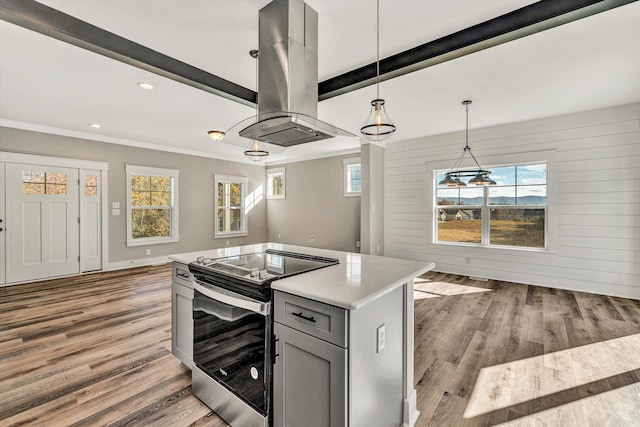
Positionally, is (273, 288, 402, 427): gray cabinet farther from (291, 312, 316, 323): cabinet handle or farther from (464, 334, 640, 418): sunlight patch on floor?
(464, 334, 640, 418): sunlight patch on floor

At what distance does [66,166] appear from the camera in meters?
5.16

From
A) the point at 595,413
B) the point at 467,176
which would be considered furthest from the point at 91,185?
the point at 595,413

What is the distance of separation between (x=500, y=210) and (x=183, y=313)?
5.26 metres

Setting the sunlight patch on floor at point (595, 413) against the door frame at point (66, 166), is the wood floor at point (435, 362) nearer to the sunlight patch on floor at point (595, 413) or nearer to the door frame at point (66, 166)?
the sunlight patch on floor at point (595, 413)

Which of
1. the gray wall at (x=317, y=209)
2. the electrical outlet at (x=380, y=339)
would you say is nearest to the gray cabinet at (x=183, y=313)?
the electrical outlet at (x=380, y=339)

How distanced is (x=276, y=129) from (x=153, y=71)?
5.80ft

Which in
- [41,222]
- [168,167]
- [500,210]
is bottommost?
[41,222]

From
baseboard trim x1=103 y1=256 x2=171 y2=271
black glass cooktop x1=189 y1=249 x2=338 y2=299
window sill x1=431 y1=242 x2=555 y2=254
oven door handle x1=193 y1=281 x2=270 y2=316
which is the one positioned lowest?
baseboard trim x1=103 y1=256 x2=171 y2=271

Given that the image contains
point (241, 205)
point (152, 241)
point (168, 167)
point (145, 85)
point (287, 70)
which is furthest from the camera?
point (241, 205)

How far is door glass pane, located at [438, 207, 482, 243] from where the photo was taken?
A: 5358 millimetres

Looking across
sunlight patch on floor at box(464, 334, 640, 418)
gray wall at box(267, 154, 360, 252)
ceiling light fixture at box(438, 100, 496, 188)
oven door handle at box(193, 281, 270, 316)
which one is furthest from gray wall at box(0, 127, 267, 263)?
sunlight patch on floor at box(464, 334, 640, 418)

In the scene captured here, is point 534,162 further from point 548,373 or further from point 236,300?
point 236,300

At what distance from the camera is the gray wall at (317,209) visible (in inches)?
273

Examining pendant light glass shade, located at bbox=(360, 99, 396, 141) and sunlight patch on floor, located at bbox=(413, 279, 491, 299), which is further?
sunlight patch on floor, located at bbox=(413, 279, 491, 299)
